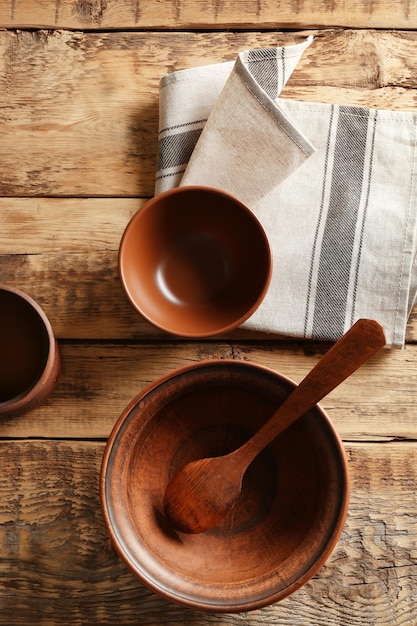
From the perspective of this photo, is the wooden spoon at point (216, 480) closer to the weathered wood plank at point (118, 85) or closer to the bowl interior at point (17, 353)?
the bowl interior at point (17, 353)

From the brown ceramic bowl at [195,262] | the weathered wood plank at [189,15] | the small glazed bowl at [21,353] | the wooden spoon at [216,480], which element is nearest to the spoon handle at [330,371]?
the wooden spoon at [216,480]

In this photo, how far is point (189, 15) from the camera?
919mm

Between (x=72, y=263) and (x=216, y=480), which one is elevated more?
(x=72, y=263)

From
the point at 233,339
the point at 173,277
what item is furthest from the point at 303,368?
the point at 173,277

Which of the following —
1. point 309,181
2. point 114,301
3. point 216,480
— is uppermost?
point 309,181

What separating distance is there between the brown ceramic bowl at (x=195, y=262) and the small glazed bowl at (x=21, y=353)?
115mm

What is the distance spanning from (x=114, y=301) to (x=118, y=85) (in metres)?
0.28

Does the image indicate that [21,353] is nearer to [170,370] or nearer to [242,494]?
[170,370]

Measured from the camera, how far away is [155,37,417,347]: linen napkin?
846mm

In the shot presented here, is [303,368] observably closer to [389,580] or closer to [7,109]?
[389,580]

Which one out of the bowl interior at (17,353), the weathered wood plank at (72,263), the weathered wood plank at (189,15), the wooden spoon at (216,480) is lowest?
the wooden spoon at (216,480)

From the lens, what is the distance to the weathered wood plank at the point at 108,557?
0.83 metres

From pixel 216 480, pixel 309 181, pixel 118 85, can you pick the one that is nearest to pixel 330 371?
pixel 216 480

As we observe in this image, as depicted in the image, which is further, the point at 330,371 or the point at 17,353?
the point at 17,353
